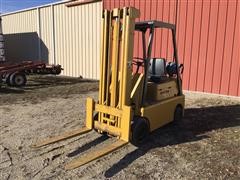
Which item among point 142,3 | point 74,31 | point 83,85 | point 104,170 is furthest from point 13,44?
point 104,170

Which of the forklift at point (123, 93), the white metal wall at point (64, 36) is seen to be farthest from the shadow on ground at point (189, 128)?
the white metal wall at point (64, 36)

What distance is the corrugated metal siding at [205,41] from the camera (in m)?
8.52

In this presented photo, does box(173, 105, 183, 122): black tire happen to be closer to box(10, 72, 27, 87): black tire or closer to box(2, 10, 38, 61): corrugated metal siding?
box(10, 72, 27, 87): black tire

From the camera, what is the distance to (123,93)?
15.1ft

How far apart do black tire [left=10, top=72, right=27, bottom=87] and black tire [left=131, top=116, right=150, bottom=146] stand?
7.64 metres

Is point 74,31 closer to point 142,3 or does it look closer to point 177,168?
point 142,3

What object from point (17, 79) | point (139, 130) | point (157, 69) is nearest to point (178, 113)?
point (157, 69)

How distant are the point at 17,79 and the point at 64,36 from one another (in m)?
4.12

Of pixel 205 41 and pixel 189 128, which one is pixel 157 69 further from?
pixel 205 41

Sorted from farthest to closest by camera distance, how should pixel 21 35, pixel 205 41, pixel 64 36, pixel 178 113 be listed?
pixel 21 35
pixel 64 36
pixel 205 41
pixel 178 113

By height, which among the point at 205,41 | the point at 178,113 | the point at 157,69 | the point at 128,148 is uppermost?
the point at 205,41

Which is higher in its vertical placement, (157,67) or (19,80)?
(157,67)

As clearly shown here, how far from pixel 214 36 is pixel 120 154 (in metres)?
5.72

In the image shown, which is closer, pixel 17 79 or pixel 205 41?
pixel 205 41
